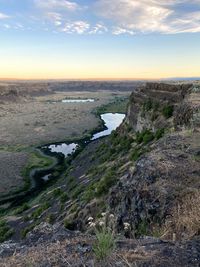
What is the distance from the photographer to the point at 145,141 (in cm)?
3416

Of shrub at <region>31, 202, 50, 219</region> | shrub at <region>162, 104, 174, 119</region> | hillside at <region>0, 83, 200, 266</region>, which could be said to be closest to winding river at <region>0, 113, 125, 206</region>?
shrub at <region>31, 202, 50, 219</region>

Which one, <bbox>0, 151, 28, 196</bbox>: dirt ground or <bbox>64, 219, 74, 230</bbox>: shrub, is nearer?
<bbox>64, 219, 74, 230</bbox>: shrub

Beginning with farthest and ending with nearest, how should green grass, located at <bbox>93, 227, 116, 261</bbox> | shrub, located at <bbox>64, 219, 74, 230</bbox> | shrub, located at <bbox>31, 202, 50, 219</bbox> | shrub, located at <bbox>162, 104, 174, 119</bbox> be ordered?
shrub, located at <bbox>162, 104, 174, 119</bbox>, shrub, located at <bbox>31, 202, 50, 219</bbox>, shrub, located at <bbox>64, 219, 74, 230</bbox>, green grass, located at <bbox>93, 227, 116, 261</bbox>

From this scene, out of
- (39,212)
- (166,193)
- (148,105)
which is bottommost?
(39,212)

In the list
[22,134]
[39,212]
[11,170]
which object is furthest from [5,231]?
[22,134]

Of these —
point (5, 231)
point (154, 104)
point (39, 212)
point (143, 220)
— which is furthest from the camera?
point (154, 104)

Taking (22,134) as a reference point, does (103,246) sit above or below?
above

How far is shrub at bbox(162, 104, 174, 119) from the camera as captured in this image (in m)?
36.8

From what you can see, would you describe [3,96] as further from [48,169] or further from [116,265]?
[116,265]

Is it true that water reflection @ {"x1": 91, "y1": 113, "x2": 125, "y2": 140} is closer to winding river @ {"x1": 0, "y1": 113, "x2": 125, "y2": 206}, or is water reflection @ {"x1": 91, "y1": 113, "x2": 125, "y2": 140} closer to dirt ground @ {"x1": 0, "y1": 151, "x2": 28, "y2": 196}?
winding river @ {"x1": 0, "y1": 113, "x2": 125, "y2": 206}

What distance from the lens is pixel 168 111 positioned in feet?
122

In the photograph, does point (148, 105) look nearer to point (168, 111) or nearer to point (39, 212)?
point (168, 111)

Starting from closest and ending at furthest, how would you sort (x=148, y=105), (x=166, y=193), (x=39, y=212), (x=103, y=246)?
(x=103, y=246) < (x=166, y=193) < (x=39, y=212) < (x=148, y=105)

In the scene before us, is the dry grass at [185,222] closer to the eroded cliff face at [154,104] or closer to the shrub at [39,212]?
the eroded cliff face at [154,104]
